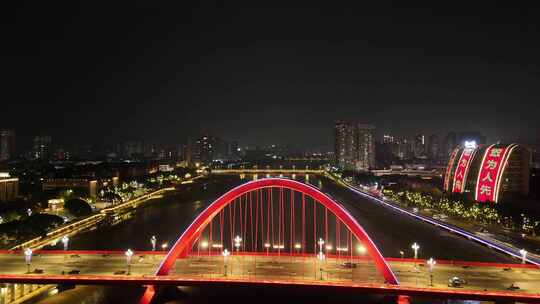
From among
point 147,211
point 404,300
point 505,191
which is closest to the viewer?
point 404,300

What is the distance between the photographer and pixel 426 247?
82.6ft

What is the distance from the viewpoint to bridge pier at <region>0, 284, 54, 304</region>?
1453cm

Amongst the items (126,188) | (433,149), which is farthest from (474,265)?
(433,149)

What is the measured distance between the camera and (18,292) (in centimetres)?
1543

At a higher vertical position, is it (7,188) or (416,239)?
(7,188)

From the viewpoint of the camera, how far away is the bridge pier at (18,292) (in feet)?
47.7

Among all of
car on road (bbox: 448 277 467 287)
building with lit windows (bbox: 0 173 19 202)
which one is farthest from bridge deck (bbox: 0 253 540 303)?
building with lit windows (bbox: 0 173 19 202)

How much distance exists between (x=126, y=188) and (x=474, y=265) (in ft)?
136

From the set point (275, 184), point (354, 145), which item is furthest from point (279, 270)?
point (354, 145)

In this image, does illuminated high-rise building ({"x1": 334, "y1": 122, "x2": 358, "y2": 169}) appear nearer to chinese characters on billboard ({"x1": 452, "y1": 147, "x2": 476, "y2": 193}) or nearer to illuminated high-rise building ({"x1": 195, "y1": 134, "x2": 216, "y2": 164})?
illuminated high-rise building ({"x1": 195, "y1": 134, "x2": 216, "y2": 164})

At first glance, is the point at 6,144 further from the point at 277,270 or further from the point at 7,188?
the point at 277,270

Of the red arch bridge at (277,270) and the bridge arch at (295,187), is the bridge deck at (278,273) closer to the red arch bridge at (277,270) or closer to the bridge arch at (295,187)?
the red arch bridge at (277,270)

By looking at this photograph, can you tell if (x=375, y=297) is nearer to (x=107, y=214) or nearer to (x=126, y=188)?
(x=107, y=214)

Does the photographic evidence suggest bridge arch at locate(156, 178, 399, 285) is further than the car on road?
Yes
